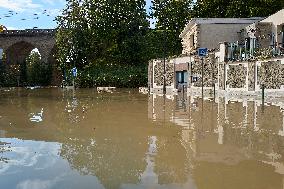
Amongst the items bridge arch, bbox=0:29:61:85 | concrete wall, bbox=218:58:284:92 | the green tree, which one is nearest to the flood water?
concrete wall, bbox=218:58:284:92

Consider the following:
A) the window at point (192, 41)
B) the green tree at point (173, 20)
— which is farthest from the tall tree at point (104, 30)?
the window at point (192, 41)

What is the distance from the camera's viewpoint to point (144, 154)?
8078 mm

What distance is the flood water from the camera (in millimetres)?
6098

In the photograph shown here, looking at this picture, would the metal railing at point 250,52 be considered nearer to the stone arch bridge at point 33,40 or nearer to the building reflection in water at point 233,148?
the building reflection in water at point 233,148

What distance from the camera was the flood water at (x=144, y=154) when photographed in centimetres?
610

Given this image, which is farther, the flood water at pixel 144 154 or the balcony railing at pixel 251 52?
the balcony railing at pixel 251 52

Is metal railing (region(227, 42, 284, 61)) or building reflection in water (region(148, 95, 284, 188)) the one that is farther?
metal railing (region(227, 42, 284, 61))

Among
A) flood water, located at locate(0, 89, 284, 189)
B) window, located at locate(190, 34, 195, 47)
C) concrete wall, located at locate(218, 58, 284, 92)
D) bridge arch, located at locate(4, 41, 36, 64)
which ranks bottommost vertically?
flood water, located at locate(0, 89, 284, 189)

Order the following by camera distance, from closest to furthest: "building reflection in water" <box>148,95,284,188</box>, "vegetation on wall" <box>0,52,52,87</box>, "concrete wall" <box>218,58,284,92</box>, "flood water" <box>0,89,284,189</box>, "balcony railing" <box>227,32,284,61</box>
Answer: "flood water" <box>0,89,284,189</box> → "building reflection in water" <box>148,95,284,188</box> → "concrete wall" <box>218,58,284,92</box> → "balcony railing" <box>227,32,284,61</box> → "vegetation on wall" <box>0,52,52,87</box>

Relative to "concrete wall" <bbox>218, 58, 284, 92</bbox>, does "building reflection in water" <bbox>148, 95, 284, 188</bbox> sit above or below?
below

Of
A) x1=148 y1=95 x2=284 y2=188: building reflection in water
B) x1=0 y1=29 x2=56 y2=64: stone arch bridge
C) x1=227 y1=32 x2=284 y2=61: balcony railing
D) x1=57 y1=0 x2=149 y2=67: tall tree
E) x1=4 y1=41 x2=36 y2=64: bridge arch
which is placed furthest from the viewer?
x1=4 y1=41 x2=36 y2=64: bridge arch

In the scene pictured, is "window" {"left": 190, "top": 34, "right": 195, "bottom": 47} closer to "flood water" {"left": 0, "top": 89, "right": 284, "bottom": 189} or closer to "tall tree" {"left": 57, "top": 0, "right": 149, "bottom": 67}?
"tall tree" {"left": 57, "top": 0, "right": 149, "bottom": 67}

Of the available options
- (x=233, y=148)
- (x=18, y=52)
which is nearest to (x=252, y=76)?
(x=233, y=148)

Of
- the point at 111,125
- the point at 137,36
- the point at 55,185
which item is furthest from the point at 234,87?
the point at 137,36
